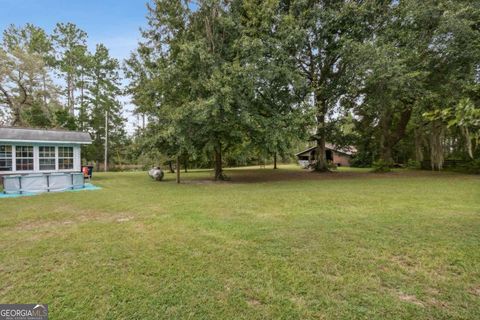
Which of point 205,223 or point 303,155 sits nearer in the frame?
point 205,223

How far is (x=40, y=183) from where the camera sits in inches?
344

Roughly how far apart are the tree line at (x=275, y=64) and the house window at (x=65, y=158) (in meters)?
4.39

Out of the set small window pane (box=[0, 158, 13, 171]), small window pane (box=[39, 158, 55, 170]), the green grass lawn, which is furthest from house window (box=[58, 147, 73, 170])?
the green grass lawn

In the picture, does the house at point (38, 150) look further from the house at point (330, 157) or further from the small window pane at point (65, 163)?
the house at point (330, 157)

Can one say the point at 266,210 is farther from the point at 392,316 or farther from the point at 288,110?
the point at 288,110

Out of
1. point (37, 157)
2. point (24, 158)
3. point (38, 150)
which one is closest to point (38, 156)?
point (37, 157)

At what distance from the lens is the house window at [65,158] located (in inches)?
463

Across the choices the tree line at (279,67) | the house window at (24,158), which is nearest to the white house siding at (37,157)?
the house window at (24,158)

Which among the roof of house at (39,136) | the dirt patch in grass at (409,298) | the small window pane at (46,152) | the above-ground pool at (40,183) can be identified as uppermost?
the roof of house at (39,136)

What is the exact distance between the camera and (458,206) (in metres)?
5.65

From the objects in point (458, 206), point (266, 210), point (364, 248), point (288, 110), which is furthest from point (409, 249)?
point (288, 110)

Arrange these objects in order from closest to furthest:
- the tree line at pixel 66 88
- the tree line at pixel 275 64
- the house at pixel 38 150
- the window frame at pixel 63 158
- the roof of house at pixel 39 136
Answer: the tree line at pixel 275 64, the roof of house at pixel 39 136, the house at pixel 38 150, the window frame at pixel 63 158, the tree line at pixel 66 88

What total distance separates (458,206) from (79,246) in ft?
26.5

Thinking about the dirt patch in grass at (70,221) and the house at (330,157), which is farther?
the house at (330,157)
